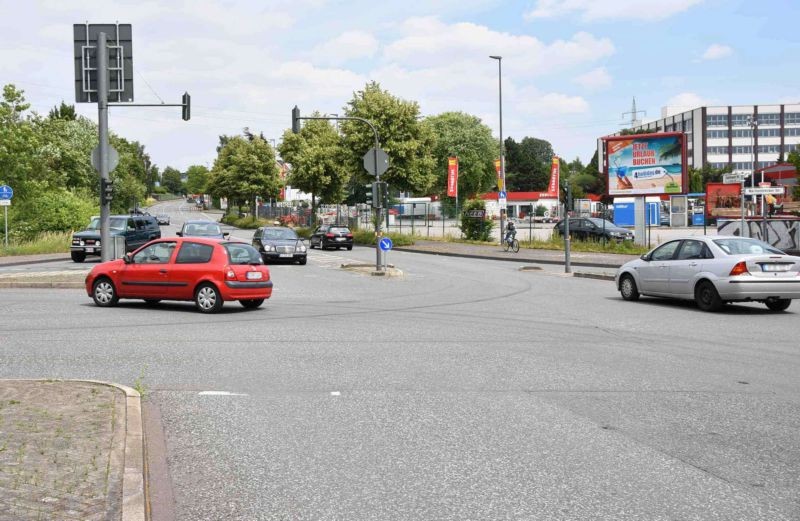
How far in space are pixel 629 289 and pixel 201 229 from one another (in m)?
18.9

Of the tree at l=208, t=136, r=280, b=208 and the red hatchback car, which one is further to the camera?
the tree at l=208, t=136, r=280, b=208

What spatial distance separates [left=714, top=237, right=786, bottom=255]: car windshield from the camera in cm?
1608

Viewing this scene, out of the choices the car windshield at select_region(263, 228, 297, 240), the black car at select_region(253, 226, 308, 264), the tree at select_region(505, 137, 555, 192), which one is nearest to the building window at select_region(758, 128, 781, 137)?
the tree at select_region(505, 137, 555, 192)

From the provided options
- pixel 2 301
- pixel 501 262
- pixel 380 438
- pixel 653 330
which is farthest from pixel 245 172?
pixel 380 438

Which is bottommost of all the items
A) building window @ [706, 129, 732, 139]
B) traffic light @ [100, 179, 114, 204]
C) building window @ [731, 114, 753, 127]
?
traffic light @ [100, 179, 114, 204]

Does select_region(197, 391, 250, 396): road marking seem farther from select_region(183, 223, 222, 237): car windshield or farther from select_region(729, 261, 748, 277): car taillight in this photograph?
select_region(183, 223, 222, 237): car windshield

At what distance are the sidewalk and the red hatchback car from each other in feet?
25.3

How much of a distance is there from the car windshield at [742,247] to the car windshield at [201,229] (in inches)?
816

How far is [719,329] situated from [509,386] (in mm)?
6241

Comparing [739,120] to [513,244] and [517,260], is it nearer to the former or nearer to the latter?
[513,244]

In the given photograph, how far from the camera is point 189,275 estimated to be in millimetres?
15758

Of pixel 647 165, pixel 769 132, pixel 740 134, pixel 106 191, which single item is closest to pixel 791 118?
pixel 769 132

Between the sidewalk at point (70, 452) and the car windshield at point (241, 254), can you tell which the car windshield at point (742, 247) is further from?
the sidewalk at point (70, 452)

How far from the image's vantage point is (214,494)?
5.05 meters
